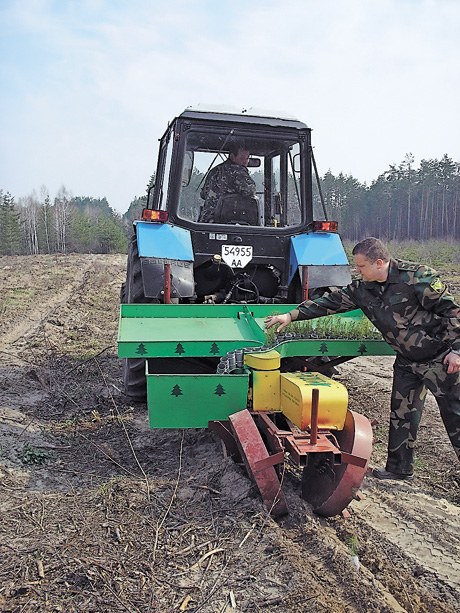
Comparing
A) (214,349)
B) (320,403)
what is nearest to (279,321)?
(214,349)

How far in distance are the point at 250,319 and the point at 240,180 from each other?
199 centimetres

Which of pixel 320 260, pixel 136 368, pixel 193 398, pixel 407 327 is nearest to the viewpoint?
pixel 193 398

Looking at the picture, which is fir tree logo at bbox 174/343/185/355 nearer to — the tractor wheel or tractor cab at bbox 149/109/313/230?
the tractor wheel

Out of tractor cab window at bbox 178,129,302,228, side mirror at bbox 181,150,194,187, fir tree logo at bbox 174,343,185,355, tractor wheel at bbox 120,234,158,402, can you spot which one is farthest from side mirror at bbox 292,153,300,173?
fir tree logo at bbox 174,343,185,355

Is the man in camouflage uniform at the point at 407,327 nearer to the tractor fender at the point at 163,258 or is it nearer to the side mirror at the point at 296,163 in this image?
the tractor fender at the point at 163,258

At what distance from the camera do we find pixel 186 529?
9.04 ft

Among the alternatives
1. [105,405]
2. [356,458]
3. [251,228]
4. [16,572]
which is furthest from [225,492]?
[251,228]

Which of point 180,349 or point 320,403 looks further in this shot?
point 180,349

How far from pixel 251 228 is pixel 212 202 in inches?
21.3

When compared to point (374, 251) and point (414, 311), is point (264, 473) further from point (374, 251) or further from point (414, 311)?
point (374, 251)

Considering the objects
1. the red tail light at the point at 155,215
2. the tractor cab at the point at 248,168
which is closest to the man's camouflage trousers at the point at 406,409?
the tractor cab at the point at 248,168

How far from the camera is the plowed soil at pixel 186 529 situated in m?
2.22

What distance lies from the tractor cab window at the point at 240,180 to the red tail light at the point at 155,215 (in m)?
0.23

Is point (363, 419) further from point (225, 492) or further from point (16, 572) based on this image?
point (16, 572)
